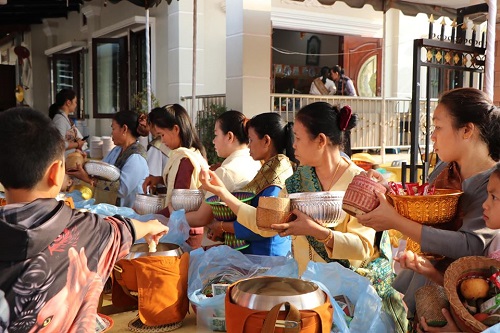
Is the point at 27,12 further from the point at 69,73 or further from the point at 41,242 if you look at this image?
the point at 41,242

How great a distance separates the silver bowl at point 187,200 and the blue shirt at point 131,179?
1065mm

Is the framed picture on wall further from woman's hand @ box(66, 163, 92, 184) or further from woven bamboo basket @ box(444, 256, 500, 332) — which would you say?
woven bamboo basket @ box(444, 256, 500, 332)

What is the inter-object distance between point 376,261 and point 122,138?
246 cm

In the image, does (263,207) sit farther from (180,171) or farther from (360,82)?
(360,82)

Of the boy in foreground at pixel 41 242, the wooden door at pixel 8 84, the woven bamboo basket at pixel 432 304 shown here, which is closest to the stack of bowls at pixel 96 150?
the boy in foreground at pixel 41 242

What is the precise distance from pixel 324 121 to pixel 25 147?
3.58 ft

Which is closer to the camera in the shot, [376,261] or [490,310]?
[490,310]

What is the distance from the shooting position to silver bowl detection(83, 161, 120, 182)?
3.25 m

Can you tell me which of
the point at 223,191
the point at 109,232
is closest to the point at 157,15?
the point at 223,191

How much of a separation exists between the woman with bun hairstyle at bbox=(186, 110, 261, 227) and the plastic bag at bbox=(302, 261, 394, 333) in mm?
975

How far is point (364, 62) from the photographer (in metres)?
11.5

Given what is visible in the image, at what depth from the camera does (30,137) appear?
1.24 metres

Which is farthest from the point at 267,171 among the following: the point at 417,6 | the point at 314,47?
the point at 314,47

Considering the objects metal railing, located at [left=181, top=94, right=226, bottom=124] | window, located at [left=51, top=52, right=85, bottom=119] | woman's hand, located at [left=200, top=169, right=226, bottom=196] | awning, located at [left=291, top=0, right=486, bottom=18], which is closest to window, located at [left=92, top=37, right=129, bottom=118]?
window, located at [left=51, top=52, right=85, bottom=119]
